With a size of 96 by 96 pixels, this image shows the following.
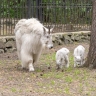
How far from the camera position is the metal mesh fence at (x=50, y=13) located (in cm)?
1543

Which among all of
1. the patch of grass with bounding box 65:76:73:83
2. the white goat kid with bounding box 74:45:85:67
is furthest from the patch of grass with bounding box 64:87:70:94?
the white goat kid with bounding box 74:45:85:67

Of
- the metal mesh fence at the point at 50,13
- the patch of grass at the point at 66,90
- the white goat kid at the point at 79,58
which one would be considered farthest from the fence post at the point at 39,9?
the patch of grass at the point at 66,90

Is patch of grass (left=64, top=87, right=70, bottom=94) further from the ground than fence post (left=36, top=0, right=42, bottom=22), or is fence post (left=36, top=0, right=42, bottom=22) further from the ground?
fence post (left=36, top=0, right=42, bottom=22)

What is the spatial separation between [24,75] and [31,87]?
146 cm

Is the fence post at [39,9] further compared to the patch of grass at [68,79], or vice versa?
the fence post at [39,9]

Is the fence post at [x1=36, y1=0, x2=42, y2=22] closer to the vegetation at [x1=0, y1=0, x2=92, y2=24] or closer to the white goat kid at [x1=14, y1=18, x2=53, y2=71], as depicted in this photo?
the vegetation at [x1=0, y1=0, x2=92, y2=24]

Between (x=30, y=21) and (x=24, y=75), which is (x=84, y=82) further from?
(x=30, y=21)

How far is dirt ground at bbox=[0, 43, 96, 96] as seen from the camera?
8.31 metres

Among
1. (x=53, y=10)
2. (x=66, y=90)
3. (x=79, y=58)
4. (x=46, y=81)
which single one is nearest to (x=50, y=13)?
(x=53, y=10)

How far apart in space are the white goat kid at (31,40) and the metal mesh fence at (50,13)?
3.95 meters

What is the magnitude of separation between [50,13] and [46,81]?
7770mm

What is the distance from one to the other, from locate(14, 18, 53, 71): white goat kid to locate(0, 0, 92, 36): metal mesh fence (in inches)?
155

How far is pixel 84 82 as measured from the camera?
30.6 feet

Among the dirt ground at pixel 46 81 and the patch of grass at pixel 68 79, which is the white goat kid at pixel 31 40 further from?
the patch of grass at pixel 68 79
